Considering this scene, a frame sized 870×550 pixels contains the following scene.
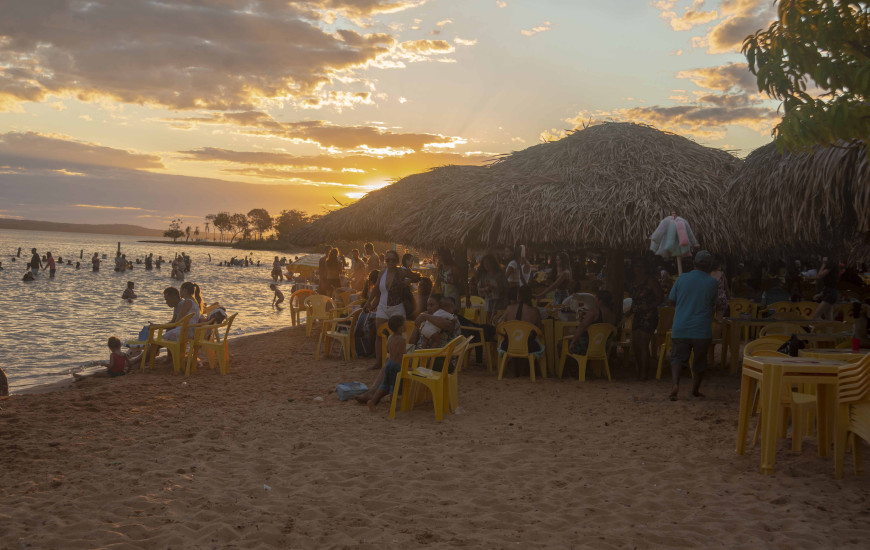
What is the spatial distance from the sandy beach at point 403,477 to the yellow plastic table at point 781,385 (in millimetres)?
198

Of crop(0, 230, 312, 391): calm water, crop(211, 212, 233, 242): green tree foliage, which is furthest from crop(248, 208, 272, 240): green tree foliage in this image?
crop(0, 230, 312, 391): calm water

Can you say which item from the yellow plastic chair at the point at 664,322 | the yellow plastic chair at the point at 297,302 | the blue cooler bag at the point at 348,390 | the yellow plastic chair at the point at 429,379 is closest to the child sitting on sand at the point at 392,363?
the yellow plastic chair at the point at 429,379

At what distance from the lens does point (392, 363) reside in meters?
6.45

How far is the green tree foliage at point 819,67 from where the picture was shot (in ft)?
10.5

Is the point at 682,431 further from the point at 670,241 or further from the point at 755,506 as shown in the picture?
the point at 670,241

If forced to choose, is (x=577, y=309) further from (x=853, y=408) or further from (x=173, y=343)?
(x=173, y=343)

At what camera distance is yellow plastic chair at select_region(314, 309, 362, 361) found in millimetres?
9594

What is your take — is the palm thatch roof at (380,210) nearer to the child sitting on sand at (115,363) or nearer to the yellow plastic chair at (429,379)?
the child sitting on sand at (115,363)

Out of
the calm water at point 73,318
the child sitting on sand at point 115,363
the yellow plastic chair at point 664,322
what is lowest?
the calm water at point 73,318

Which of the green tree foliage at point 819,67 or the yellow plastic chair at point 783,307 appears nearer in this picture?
the green tree foliage at point 819,67

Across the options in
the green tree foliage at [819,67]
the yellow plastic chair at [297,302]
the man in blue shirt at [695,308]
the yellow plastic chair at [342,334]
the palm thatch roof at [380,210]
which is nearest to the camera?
the green tree foliage at [819,67]

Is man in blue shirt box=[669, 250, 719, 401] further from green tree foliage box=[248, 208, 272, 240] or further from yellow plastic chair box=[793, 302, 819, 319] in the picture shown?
green tree foliage box=[248, 208, 272, 240]

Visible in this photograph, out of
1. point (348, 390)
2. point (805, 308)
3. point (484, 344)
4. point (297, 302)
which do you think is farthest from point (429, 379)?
point (297, 302)

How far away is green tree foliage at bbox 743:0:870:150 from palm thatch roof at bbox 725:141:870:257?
4.92ft
